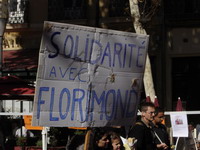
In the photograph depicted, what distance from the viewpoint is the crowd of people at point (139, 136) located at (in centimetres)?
622

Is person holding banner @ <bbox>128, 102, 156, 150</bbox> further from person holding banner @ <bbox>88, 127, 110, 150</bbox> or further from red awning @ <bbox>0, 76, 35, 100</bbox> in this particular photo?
red awning @ <bbox>0, 76, 35, 100</bbox>

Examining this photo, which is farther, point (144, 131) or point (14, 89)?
point (14, 89)

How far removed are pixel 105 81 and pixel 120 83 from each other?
A: 0.70ft

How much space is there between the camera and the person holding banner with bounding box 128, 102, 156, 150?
7098mm

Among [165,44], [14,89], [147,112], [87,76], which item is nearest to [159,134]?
[147,112]

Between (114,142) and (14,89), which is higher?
(14,89)

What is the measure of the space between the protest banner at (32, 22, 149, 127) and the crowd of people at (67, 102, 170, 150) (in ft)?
0.48

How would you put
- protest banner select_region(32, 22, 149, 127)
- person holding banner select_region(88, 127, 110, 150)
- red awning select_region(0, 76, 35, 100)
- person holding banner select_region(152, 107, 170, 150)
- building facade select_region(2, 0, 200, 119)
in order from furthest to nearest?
building facade select_region(2, 0, 200, 119) → red awning select_region(0, 76, 35, 100) → person holding banner select_region(152, 107, 170, 150) → person holding banner select_region(88, 127, 110, 150) → protest banner select_region(32, 22, 149, 127)

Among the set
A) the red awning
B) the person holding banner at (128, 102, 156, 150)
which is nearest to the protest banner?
the person holding banner at (128, 102, 156, 150)

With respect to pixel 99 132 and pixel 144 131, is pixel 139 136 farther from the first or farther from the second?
pixel 99 132

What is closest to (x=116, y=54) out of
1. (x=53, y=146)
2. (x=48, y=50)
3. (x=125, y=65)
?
(x=125, y=65)

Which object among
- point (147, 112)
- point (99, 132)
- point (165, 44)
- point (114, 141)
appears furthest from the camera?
point (165, 44)

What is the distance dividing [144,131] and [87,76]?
1.37 meters

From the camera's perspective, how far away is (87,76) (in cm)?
611
